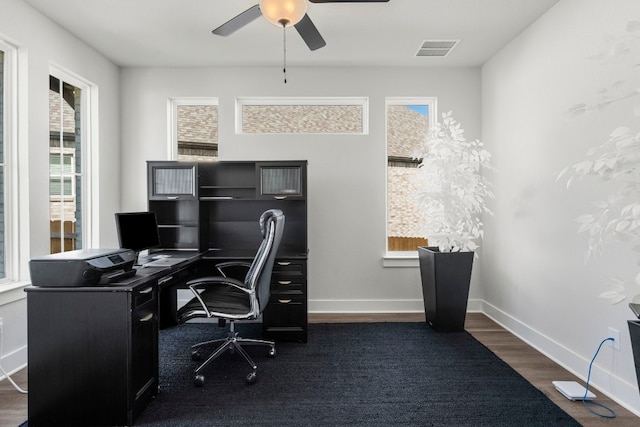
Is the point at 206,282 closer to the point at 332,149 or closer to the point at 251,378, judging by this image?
the point at 251,378

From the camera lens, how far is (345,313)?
429 cm

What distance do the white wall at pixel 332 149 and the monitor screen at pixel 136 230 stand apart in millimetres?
1029

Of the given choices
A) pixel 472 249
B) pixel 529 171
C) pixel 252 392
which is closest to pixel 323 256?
pixel 472 249

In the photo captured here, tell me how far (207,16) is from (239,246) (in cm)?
231

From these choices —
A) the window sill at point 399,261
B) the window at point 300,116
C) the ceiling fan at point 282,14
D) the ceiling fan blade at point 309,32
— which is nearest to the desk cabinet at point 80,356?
the ceiling fan at point 282,14

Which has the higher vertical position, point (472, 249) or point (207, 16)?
point (207, 16)

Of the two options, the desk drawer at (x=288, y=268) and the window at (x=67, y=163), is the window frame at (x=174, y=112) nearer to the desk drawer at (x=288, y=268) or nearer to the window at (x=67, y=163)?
the window at (x=67, y=163)

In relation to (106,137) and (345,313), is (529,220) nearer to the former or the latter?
(345,313)

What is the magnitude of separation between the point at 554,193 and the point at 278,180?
8.21ft

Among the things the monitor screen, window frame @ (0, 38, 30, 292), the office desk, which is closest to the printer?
the office desk

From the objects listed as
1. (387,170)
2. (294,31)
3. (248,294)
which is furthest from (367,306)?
(294,31)

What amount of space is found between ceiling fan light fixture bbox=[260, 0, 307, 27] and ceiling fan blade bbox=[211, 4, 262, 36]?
93mm

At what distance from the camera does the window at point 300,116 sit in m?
4.31

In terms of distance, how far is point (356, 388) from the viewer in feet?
8.51
